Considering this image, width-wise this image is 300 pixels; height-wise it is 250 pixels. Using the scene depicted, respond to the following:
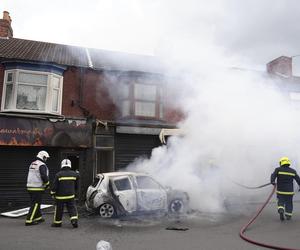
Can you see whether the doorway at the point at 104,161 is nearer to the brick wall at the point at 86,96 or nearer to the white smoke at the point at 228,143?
the brick wall at the point at 86,96

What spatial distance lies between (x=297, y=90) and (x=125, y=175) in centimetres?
968

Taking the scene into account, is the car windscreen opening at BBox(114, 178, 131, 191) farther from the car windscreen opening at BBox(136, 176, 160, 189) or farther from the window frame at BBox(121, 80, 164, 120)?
the window frame at BBox(121, 80, 164, 120)

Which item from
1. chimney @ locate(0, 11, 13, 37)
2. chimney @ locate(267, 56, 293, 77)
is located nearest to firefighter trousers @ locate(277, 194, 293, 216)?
chimney @ locate(267, 56, 293, 77)

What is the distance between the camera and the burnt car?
9.83 metres

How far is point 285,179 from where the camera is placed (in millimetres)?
9172

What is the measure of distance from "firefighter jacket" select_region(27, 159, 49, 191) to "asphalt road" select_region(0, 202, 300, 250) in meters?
0.99

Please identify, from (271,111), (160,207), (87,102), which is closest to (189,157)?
(160,207)

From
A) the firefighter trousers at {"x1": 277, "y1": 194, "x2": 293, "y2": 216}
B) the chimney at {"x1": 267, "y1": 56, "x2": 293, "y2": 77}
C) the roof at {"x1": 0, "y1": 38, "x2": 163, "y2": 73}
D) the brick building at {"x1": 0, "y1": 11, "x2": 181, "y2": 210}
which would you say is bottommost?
the firefighter trousers at {"x1": 277, "y1": 194, "x2": 293, "y2": 216}

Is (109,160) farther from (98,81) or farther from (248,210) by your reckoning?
(248,210)

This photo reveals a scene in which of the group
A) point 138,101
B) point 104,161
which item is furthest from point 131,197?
point 138,101

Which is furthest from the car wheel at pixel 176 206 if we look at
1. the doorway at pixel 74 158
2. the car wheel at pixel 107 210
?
the doorway at pixel 74 158

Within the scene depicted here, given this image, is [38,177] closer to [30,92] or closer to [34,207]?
[34,207]

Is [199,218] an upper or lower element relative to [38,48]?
lower

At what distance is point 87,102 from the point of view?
48.9 feet
